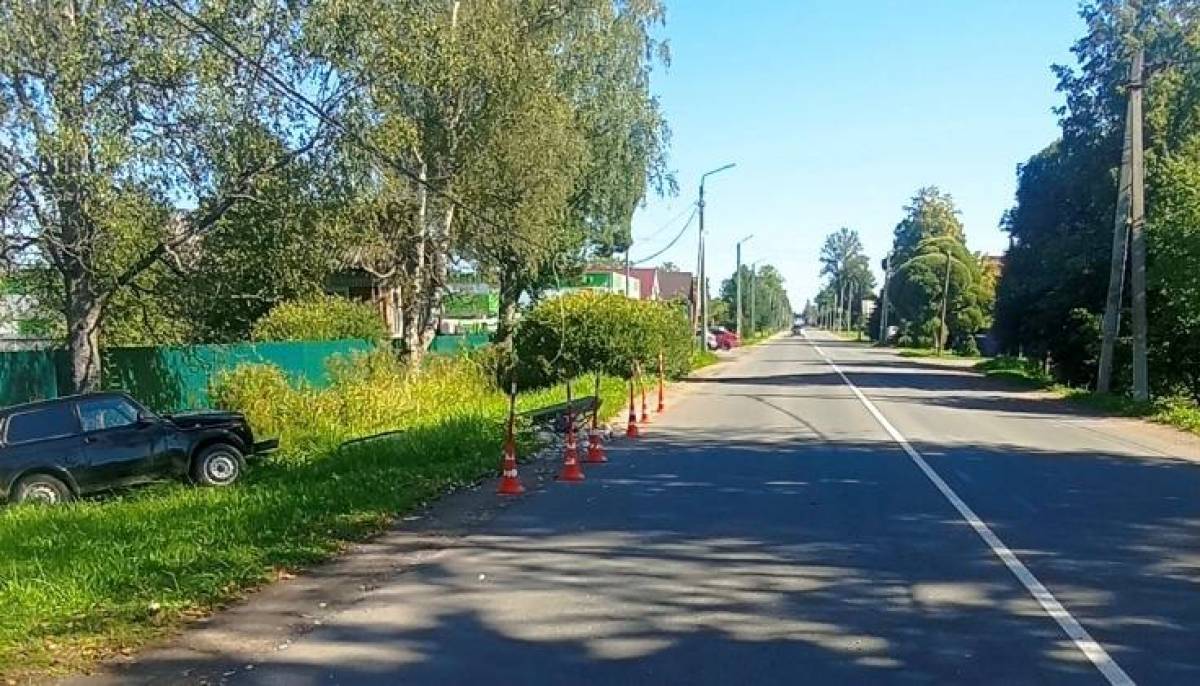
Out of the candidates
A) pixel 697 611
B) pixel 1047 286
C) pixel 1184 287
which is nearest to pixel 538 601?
pixel 697 611

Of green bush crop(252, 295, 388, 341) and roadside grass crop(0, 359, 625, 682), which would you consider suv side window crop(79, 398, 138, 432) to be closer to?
roadside grass crop(0, 359, 625, 682)

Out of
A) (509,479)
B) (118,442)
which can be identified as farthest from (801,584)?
(118,442)

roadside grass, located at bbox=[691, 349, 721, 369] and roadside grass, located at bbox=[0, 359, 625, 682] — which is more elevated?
roadside grass, located at bbox=[691, 349, 721, 369]

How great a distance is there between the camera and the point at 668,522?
33.2ft

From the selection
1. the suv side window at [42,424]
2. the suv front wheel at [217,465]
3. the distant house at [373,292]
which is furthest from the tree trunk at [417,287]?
the suv side window at [42,424]

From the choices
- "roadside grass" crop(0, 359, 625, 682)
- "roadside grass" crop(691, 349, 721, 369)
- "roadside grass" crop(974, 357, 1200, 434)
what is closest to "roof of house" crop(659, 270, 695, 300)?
"roadside grass" crop(691, 349, 721, 369)

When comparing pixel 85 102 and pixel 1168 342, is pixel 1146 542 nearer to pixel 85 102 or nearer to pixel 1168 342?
pixel 85 102

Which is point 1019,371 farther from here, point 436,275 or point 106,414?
point 106,414

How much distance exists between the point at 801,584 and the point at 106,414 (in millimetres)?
10761

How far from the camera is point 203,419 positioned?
52.8 feet

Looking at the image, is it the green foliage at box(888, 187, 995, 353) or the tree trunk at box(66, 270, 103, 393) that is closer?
the tree trunk at box(66, 270, 103, 393)

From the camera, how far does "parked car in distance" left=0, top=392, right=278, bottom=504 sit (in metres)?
14.1

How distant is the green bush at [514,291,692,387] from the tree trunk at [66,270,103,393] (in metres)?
16.3

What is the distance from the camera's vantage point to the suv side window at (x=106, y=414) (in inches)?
579
